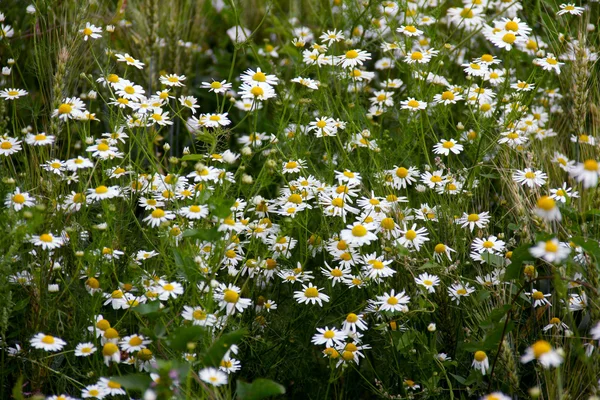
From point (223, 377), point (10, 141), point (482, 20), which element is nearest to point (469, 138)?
point (482, 20)

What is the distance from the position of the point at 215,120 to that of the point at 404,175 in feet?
2.20

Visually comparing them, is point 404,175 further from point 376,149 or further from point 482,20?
point 482,20

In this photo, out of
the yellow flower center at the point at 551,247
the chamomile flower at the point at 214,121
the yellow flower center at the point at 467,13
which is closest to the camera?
the yellow flower center at the point at 551,247

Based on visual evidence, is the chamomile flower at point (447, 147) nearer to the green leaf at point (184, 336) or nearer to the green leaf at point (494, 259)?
the green leaf at point (494, 259)

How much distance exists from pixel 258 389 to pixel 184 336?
0.73 ft

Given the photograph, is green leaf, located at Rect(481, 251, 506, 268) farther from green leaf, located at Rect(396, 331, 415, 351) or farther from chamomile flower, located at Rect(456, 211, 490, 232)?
green leaf, located at Rect(396, 331, 415, 351)

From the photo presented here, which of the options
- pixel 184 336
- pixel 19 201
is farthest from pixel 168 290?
pixel 19 201

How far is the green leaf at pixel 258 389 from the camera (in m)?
1.81

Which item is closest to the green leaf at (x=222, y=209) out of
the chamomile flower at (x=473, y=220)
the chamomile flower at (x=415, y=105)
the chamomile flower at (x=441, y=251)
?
the chamomile flower at (x=441, y=251)

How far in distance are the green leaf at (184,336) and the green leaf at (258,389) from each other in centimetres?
16

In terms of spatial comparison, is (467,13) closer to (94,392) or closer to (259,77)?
(259,77)

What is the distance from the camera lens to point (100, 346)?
213cm

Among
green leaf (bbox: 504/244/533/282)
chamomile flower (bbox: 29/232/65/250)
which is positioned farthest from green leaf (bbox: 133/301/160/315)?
green leaf (bbox: 504/244/533/282)

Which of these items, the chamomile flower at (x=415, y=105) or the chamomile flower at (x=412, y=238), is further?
the chamomile flower at (x=415, y=105)
